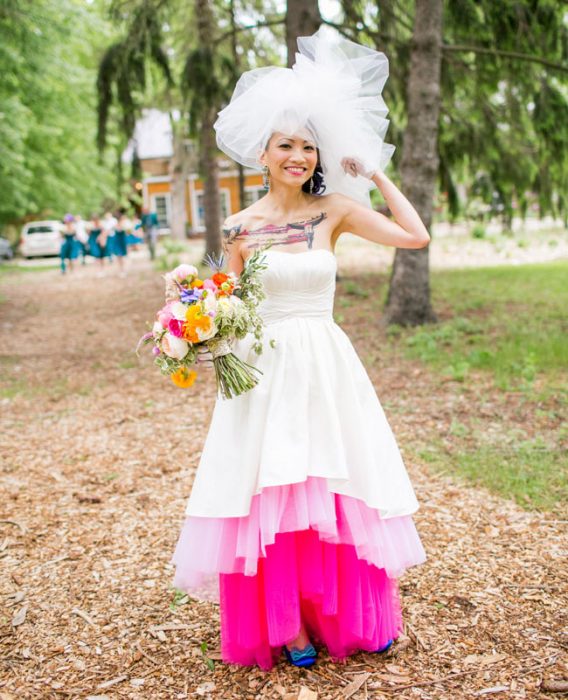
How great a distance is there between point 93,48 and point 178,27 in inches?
442

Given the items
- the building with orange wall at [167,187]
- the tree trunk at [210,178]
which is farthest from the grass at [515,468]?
the building with orange wall at [167,187]

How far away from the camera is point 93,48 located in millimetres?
23672

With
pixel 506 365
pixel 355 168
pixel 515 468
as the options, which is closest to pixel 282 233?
pixel 355 168

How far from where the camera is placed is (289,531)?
2.63m

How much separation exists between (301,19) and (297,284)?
7.62 meters

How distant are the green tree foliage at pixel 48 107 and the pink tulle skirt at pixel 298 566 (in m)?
8.88

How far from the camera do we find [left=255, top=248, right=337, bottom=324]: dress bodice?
2.76 metres

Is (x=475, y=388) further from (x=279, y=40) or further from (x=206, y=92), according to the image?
(x=279, y=40)

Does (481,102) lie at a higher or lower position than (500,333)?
higher

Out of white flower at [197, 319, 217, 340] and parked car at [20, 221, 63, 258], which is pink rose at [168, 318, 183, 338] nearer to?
white flower at [197, 319, 217, 340]

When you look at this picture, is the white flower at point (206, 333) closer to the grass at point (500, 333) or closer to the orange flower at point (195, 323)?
the orange flower at point (195, 323)

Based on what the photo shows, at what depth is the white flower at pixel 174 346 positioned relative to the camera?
8.42ft

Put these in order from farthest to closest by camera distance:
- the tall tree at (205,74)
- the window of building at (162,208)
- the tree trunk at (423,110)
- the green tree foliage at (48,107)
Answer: the window of building at (162,208) < the green tree foliage at (48,107) < the tall tree at (205,74) < the tree trunk at (423,110)

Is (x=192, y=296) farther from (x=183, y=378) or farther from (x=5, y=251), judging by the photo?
(x=5, y=251)
